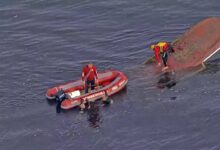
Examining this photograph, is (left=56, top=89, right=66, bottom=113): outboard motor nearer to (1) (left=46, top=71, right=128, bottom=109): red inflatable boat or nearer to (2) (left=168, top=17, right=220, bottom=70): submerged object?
(1) (left=46, top=71, right=128, bottom=109): red inflatable boat

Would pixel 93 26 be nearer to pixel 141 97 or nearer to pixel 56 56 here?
pixel 56 56

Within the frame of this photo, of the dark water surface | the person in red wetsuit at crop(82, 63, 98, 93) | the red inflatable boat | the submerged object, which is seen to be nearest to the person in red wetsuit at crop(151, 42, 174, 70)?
the submerged object

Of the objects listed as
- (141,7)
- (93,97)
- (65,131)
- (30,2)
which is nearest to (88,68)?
(93,97)

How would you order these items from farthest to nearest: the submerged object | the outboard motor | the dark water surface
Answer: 1. the submerged object
2. the outboard motor
3. the dark water surface

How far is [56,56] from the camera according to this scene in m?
45.8

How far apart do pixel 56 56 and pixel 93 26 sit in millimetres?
5850

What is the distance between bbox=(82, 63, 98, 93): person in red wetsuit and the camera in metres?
38.0

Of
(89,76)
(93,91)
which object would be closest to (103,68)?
(89,76)

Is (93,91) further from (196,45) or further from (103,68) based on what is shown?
(196,45)

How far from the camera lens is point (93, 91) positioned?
38000 mm

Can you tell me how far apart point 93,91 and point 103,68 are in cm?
521

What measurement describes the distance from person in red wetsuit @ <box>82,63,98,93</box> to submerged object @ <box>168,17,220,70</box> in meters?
5.75

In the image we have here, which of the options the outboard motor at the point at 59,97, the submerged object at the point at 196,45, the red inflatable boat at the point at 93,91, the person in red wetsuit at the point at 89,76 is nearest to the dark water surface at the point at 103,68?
the outboard motor at the point at 59,97

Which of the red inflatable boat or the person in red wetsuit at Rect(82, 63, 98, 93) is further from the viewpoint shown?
the person in red wetsuit at Rect(82, 63, 98, 93)
